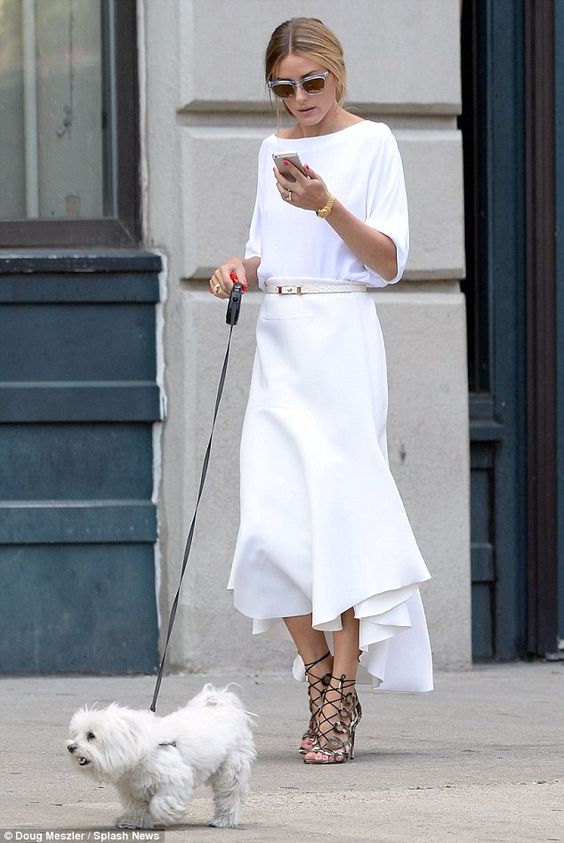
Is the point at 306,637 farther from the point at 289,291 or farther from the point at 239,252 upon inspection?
the point at 239,252

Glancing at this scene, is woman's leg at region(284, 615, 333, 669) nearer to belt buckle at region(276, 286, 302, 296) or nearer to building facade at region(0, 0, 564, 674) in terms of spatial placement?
belt buckle at region(276, 286, 302, 296)

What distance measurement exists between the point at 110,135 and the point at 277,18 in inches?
31.4

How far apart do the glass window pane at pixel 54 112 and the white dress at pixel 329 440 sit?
6.57 ft

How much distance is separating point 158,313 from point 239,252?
0.38m

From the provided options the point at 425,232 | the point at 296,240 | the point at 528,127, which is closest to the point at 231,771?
the point at 296,240

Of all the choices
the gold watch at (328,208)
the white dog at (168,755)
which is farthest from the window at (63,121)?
the white dog at (168,755)

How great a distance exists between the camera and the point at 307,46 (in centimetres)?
443

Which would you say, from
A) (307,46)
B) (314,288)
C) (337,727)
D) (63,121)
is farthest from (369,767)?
(63,121)

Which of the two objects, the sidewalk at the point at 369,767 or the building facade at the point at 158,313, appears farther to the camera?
the building facade at the point at 158,313

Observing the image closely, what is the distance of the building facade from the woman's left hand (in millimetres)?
1880

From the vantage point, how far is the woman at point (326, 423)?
175 inches

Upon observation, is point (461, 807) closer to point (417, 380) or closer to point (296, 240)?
point (296, 240)

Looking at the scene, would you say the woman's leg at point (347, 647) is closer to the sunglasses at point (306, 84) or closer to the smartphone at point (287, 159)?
the smartphone at point (287, 159)

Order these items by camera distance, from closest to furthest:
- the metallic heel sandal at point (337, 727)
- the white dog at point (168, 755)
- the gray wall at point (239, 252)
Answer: the white dog at point (168, 755) → the metallic heel sandal at point (337, 727) → the gray wall at point (239, 252)
